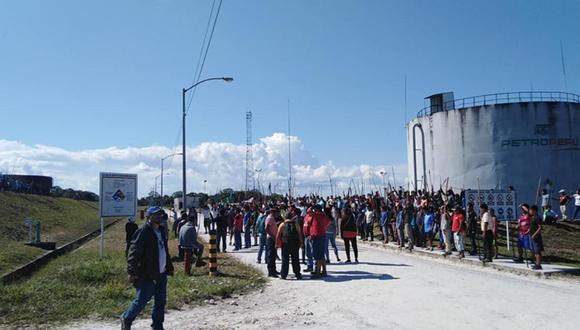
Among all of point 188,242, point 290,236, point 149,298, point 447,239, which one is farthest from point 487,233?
point 149,298

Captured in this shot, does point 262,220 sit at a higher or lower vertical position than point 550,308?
higher

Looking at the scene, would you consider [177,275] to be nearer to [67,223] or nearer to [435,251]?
[435,251]

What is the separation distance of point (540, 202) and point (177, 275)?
77.0 feet

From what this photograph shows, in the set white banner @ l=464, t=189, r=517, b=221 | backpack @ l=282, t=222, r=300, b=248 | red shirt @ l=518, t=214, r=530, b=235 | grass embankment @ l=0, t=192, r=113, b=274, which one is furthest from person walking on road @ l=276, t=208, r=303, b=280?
grass embankment @ l=0, t=192, r=113, b=274

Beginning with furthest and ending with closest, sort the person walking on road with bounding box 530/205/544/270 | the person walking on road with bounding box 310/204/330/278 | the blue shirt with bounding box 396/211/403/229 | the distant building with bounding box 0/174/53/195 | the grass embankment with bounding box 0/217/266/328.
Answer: the distant building with bounding box 0/174/53/195 → the blue shirt with bounding box 396/211/403/229 → the person walking on road with bounding box 530/205/544/270 → the person walking on road with bounding box 310/204/330/278 → the grass embankment with bounding box 0/217/266/328

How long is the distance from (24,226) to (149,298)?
3232 cm

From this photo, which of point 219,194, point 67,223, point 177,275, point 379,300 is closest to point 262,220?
point 177,275

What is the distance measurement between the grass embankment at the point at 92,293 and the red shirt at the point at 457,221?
6341 mm

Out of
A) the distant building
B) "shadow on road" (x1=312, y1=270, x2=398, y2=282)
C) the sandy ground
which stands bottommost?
the sandy ground

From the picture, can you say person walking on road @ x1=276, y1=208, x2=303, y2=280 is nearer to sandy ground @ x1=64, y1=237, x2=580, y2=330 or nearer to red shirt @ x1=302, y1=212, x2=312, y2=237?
sandy ground @ x1=64, y1=237, x2=580, y2=330

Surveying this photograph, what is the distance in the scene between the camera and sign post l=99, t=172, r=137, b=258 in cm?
2009

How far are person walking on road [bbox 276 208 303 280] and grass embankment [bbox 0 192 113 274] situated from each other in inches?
427

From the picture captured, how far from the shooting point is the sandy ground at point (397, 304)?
8.16 m

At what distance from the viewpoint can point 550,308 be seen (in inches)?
352
